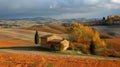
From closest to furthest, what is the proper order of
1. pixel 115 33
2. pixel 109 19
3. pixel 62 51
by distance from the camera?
pixel 62 51
pixel 115 33
pixel 109 19

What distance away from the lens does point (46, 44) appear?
73625mm

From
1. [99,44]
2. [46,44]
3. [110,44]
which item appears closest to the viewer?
[46,44]

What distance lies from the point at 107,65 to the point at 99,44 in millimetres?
58206

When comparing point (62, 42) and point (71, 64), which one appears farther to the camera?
point (62, 42)

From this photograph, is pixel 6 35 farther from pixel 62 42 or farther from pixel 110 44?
pixel 62 42

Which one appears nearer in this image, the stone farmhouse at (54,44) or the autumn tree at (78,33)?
the stone farmhouse at (54,44)

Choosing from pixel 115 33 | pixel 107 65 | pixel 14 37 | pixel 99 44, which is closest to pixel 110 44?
pixel 99 44

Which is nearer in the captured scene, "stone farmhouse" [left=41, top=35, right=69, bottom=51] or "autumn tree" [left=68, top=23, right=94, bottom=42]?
"stone farmhouse" [left=41, top=35, right=69, bottom=51]

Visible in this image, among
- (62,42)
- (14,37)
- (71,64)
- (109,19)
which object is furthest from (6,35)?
(71,64)

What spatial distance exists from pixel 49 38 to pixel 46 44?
84.2 inches

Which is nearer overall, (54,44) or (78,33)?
(54,44)

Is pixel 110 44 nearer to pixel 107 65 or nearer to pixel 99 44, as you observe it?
pixel 99 44

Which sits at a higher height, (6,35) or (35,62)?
(35,62)

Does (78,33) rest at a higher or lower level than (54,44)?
lower
